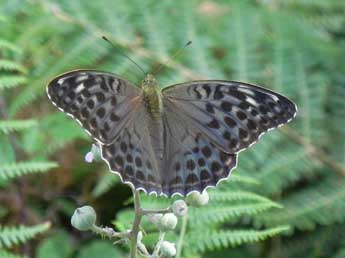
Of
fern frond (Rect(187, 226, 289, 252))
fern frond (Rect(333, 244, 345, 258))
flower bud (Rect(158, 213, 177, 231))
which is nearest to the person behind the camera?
flower bud (Rect(158, 213, 177, 231))

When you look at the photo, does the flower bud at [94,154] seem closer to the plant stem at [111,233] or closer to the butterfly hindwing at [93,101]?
the butterfly hindwing at [93,101]

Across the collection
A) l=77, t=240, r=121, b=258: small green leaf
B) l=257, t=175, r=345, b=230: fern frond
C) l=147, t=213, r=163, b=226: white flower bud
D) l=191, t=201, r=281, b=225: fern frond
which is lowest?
l=77, t=240, r=121, b=258: small green leaf

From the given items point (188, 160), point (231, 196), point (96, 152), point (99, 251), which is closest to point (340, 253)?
point (231, 196)

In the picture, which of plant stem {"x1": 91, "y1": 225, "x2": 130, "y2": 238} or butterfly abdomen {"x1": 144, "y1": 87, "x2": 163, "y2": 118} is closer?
plant stem {"x1": 91, "y1": 225, "x2": 130, "y2": 238}

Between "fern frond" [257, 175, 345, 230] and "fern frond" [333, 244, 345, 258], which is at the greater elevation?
"fern frond" [257, 175, 345, 230]

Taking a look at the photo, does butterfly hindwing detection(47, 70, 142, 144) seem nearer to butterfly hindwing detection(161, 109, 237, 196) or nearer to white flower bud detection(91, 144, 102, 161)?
white flower bud detection(91, 144, 102, 161)

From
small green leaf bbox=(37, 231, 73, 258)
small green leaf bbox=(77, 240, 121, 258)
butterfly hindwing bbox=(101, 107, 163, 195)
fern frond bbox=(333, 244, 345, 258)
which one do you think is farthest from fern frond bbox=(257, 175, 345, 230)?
butterfly hindwing bbox=(101, 107, 163, 195)
